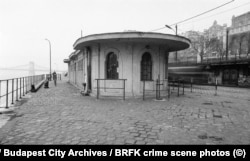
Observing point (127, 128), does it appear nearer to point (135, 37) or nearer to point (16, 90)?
point (135, 37)

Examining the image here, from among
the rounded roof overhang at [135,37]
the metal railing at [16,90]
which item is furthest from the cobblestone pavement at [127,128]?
the rounded roof overhang at [135,37]

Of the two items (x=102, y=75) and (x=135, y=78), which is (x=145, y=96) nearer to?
(x=135, y=78)

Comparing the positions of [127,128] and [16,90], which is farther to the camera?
[16,90]

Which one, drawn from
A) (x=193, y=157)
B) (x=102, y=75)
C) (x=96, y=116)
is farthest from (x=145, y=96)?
(x=193, y=157)

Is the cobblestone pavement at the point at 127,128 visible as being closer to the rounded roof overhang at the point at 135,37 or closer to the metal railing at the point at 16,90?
the metal railing at the point at 16,90

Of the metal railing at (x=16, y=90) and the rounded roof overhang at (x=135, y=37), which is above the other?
the rounded roof overhang at (x=135, y=37)

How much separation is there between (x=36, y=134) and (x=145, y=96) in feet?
23.4

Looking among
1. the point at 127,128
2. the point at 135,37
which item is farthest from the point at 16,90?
the point at 127,128

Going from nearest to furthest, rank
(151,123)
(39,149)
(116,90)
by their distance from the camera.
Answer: (39,149)
(151,123)
(116,90)

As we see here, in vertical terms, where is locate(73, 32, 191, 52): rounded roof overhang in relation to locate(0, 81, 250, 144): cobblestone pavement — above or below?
above

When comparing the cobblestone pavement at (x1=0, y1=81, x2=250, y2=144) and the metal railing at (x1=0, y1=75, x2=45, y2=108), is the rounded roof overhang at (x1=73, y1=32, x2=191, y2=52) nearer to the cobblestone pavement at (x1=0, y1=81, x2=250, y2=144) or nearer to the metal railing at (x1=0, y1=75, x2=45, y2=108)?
the cobblestone pavement at (x1=0, y1=81, x2=250, y2=144)

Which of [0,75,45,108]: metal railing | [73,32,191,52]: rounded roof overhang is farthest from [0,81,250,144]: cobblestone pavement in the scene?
[73,32,191,52]: rounded roof overhang

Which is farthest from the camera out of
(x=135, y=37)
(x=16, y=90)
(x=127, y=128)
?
(x=16, y=90)

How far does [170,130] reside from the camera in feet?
15.5
